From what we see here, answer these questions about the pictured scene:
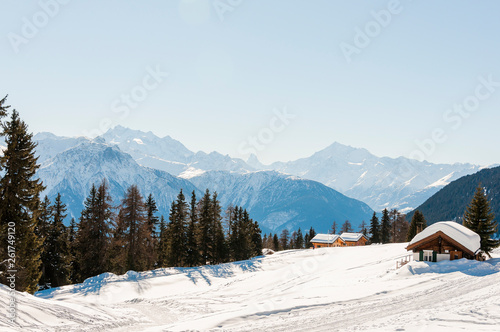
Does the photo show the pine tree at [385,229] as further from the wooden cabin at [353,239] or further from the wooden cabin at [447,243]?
the wooden cabin at [447,243]

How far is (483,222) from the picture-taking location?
140 feet

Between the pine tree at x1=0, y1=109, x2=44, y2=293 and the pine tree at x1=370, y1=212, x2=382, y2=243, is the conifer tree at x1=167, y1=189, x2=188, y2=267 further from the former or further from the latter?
the pine tree at x1=370, y1=212, x2=382, y2=243

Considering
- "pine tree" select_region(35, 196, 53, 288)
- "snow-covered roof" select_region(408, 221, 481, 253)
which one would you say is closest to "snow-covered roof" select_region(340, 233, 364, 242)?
"snow-covered roof" select_region(408, 221, 481, 253)

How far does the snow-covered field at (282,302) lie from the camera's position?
1828 centimetres

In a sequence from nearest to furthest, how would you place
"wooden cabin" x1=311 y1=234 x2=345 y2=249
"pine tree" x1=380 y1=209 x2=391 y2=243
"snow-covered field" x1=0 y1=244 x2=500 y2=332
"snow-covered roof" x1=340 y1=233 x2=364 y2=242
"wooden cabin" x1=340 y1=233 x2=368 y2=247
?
"snow-covered field" x1=0 y1=244 x2=500 y2=332 → "pine tree" x1=380 y1=209 x2=391 y2=243 → "wooden cabin" x1=311 y1=234 x2=345 y2=249 → "wooden cabin" x1=340 y1=233 x2=368 y2=247 → "snow-covered roof" x1=340 y1=233 x2=364 y2=242

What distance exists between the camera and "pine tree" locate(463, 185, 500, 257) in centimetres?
4153

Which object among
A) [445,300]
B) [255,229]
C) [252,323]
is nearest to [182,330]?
[252,323]

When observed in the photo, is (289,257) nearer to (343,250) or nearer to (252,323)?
(343,250)

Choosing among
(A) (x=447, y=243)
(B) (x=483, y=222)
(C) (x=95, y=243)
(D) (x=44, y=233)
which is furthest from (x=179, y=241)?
(B) (x=483, y=222)

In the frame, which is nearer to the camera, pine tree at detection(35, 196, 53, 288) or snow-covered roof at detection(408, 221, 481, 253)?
snow-covered roof at detection(408, 221, 481, 253)

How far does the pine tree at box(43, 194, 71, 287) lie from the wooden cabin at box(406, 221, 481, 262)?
45.4 m

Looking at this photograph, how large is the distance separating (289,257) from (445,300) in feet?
139

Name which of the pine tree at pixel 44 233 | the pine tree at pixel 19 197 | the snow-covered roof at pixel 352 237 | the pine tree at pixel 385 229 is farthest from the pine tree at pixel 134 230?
the pine tree at pixel 385 229

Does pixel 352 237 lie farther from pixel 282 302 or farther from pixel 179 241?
pixel 282 302
